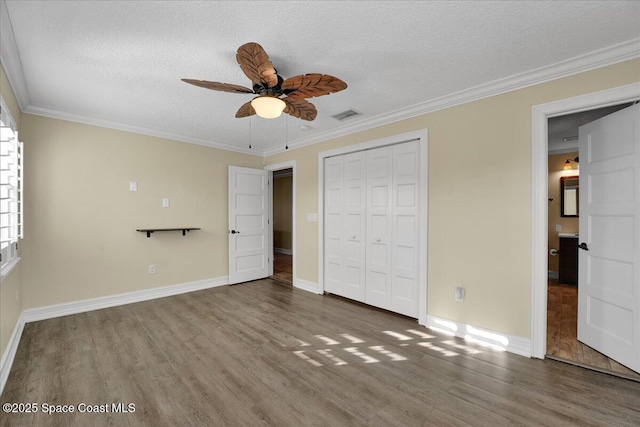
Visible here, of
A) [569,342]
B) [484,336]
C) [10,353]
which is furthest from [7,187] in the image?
[569,342]

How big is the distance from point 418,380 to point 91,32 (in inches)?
138

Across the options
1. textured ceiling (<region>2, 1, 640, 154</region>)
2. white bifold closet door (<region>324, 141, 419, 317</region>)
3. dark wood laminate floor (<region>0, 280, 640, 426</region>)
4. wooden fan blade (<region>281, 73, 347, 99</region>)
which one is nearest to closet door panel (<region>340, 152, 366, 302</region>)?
white bifold closet door (<region>324, 141, 419, 317</region>)

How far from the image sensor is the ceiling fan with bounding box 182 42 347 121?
1.85m

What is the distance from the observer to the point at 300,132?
14.1ft

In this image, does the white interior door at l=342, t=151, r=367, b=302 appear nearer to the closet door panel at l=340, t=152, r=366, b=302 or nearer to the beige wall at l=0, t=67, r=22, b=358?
the closet door panel at l=340, t=152, r=366, b=302

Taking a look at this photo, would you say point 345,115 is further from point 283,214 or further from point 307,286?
point 283,214

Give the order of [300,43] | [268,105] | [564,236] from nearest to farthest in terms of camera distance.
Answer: [300,43], [268,105], [564,236]

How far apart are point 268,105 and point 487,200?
228 cm

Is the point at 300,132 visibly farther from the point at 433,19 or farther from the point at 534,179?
the point at 534,179

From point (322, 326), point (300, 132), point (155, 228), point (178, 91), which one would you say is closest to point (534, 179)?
point (322, 326)

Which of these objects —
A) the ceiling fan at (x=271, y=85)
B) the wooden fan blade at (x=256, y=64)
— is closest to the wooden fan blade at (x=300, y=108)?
the ceiling fan at (x=271, y=85)

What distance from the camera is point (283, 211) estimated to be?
28.6ft

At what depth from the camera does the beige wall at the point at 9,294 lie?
2.25m

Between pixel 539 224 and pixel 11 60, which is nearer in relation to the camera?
pixel 11 60
